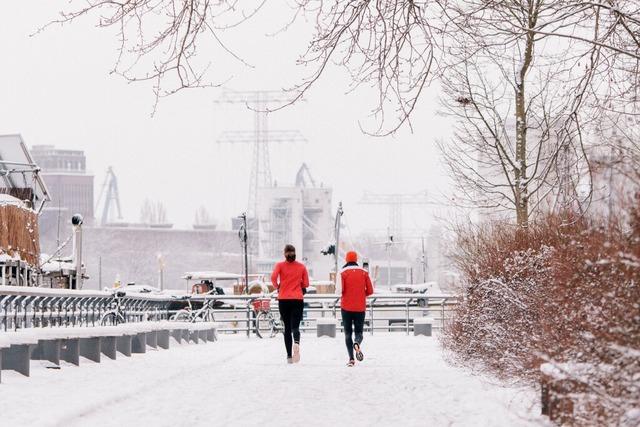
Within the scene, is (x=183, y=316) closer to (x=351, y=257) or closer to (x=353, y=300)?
(x=351, y=257)

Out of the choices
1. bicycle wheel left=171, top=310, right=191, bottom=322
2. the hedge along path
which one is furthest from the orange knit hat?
bicycle wheel left=171, top=310, right=191, bottom=322

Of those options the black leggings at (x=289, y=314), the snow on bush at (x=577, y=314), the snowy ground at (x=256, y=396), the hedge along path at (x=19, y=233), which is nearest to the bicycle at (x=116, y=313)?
the snowy ground at (x=256, y=396)

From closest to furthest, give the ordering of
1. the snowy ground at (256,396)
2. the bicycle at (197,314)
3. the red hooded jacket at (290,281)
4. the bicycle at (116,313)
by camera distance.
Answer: the snowy ground at (256,396) → the red hooded jacket at (290,281) → the bicycle at (116,313) → the bicycle at (197,314)

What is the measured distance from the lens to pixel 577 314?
9461 mm

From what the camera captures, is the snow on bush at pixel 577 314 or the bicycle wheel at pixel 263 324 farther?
the bicycle wheel at pixel 263 324

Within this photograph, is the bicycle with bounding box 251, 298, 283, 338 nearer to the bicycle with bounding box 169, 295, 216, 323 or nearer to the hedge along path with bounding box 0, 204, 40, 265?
the bicycle with bounding box 169, 295, 216, 323

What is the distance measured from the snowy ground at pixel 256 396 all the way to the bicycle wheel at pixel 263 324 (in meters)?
17.8

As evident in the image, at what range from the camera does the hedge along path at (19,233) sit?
81.0 feet

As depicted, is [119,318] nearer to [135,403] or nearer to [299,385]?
[299,385]

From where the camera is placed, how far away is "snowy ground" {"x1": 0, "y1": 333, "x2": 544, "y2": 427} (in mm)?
11414

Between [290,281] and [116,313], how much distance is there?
425cm

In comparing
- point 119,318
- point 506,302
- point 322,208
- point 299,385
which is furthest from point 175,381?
point 322,208

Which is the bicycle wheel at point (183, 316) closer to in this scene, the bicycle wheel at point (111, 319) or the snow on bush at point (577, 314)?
the bicycle wheel at point (111, 319)

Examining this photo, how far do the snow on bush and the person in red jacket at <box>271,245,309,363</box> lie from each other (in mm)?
4425
